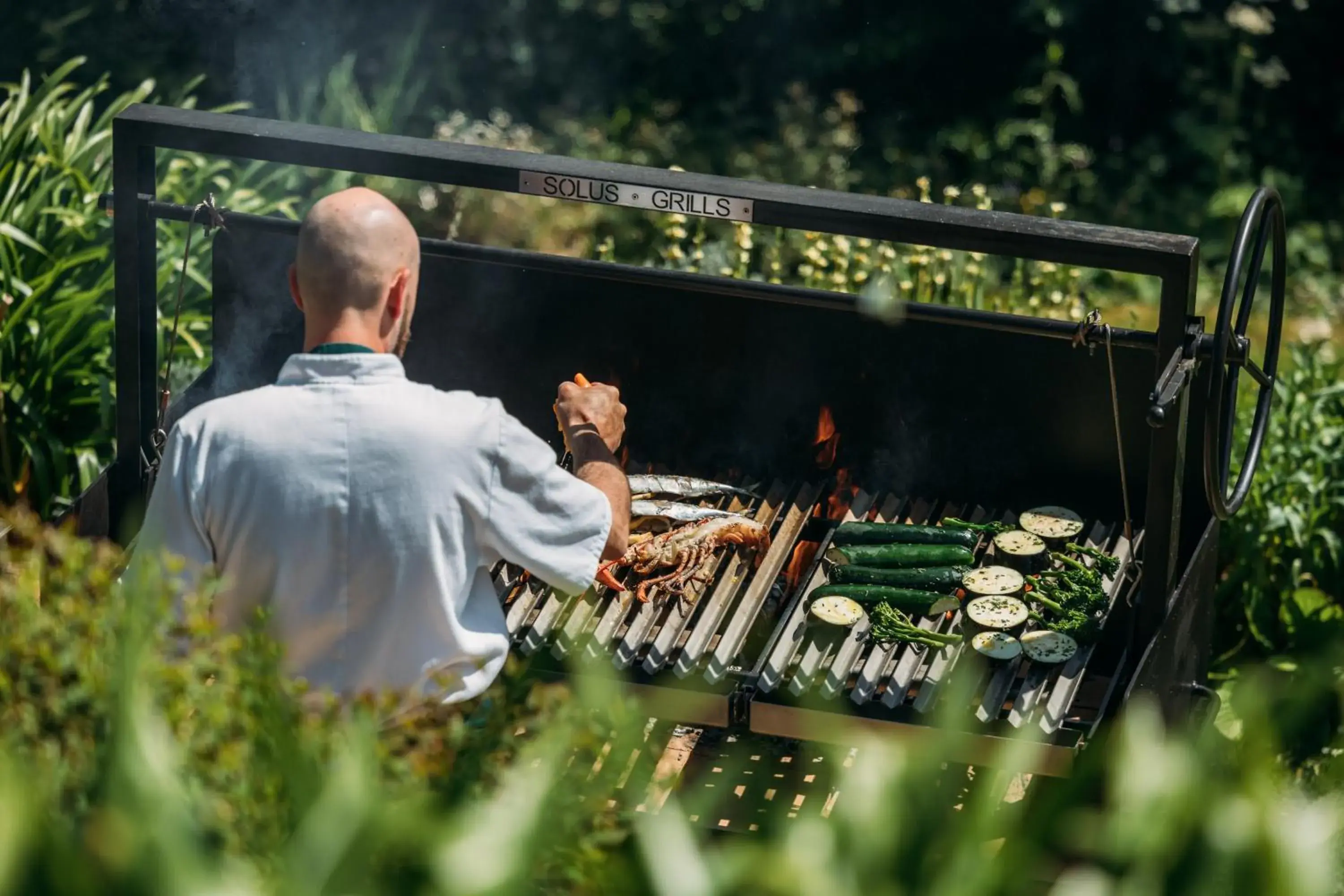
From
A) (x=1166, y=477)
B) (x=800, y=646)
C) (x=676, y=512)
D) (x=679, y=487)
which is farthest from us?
(x=679, y=487)

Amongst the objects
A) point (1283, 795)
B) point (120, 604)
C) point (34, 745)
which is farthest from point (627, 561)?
point (34, 745)

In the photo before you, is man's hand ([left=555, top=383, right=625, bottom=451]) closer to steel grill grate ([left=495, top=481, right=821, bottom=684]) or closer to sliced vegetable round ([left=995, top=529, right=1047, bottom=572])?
steel grill grate ([left=495, top=481, right=821, bottom=684])

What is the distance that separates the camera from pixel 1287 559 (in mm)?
5570

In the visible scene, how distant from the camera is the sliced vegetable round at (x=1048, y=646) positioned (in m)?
4.23

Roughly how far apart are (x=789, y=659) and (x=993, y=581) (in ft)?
1.84

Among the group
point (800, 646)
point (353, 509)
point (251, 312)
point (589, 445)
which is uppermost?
point (353, 509)

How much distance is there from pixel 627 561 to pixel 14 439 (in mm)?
2194

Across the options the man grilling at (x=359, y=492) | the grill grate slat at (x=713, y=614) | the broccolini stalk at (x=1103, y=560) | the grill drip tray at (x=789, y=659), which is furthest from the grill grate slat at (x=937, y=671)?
the man grilling at (x=359, y=492)

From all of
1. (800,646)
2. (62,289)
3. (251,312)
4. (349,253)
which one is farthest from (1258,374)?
(62,289)

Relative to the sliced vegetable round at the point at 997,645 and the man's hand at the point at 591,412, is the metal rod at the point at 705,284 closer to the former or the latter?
the man's hand at the point at 591,412

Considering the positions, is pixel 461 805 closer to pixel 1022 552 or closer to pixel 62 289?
pixel 1022 552

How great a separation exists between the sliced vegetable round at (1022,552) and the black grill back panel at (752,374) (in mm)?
232

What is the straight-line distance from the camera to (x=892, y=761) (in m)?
2.29

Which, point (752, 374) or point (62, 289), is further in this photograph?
point (62, 289)
